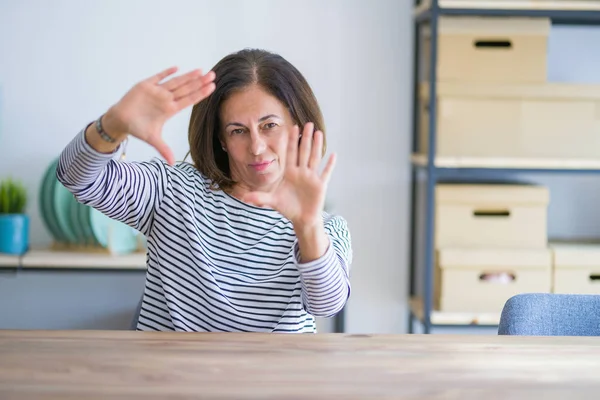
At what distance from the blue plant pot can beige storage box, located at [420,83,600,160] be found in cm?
135

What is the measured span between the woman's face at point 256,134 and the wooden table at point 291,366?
39 centimetres

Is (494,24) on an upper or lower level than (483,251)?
upper

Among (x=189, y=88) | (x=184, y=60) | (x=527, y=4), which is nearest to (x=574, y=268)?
(x=527, y=4)

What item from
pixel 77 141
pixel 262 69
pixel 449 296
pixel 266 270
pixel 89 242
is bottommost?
pixel 449 296

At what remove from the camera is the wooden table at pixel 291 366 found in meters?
0.95

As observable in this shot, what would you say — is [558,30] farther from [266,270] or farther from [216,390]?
[216,390]

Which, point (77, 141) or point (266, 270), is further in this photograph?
point (266, 270)

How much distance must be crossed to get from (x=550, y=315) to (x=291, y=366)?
1.94ft

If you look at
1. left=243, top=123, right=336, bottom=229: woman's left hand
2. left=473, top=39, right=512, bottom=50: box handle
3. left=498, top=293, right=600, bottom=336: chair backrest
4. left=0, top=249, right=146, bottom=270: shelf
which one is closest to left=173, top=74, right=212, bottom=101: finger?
left=243, top=123, right=336, bottom=229: woman's left hand

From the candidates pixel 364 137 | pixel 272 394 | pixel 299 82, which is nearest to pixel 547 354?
pixel 272 394

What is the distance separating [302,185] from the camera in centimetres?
122

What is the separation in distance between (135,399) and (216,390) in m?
0.09

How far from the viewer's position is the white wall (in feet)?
9.73

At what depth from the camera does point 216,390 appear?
3.10 feet
